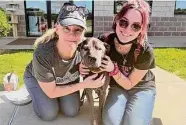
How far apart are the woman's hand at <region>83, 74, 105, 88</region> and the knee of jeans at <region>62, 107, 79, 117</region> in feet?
1.83

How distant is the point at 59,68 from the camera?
9.32 ft

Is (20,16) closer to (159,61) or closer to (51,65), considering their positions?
(159,61)

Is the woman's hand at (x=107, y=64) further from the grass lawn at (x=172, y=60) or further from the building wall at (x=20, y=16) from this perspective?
the building wall at (x=20, y=16)

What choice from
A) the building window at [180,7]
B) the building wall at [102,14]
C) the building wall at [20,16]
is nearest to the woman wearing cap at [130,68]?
the building wall at [102,14]

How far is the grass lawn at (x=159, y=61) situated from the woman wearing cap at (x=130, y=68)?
2.41 metres

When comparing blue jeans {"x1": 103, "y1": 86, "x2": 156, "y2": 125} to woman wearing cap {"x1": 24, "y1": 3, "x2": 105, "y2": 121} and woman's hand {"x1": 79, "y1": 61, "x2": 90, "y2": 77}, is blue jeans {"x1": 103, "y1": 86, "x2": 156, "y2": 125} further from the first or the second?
woman's hand {"x1": 79, "y1": 61, "x2": 90, "y2": 77}

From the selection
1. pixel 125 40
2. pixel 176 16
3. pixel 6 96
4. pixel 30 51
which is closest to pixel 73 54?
pixel 125 40

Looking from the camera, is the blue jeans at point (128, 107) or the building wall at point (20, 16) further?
the building wall at point (20, 16)

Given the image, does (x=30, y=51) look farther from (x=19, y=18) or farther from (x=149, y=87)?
(x=149, y=87)

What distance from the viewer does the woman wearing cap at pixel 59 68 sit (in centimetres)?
255

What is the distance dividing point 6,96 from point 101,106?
1555mm

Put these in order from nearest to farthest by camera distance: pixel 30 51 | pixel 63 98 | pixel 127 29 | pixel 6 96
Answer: pixel 127 29 < pixel 63 98 < pixel 6 96 < pixel 30 51

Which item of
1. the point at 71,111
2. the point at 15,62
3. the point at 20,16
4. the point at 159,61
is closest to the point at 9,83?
the point at 71,111

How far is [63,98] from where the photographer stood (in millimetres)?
3211
